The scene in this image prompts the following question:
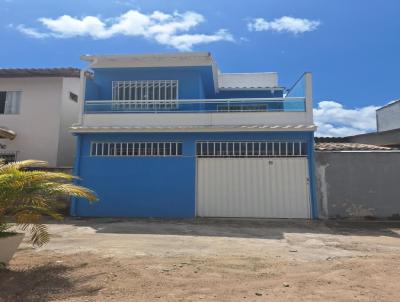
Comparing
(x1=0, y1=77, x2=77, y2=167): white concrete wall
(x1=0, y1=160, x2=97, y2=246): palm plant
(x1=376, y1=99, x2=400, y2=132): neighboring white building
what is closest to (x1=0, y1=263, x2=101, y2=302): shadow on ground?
(x1=0, y1=160, x2=97, y2=246): palm plant

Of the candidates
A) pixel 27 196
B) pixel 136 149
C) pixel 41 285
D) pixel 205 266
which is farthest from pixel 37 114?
pixel 205 266

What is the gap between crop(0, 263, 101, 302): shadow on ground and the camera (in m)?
4.84

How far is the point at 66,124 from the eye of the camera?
17.4m

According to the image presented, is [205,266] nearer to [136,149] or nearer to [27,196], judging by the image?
[27,196]

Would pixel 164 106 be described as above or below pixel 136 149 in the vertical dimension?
above

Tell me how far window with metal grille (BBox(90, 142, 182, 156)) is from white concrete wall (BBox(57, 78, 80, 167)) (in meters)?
3.77

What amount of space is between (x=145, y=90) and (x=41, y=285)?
10861 millimetres

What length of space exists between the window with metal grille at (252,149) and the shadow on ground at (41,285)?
788 centimetres

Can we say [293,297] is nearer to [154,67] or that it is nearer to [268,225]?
[268,225]

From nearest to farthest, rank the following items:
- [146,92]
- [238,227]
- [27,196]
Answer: [27,196]
[238,227]
[146,92]

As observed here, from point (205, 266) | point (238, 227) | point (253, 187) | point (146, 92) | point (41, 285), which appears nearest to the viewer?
point (41, 285)

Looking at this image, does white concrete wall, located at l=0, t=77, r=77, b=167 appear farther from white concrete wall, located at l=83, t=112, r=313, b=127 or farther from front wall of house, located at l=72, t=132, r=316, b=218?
front wall of house, located at l=72, t=132, r=316, b=218

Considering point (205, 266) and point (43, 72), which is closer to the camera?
point (205, 266)

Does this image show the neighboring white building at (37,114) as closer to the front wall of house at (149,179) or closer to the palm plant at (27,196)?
the front wall of house at (149,179)
